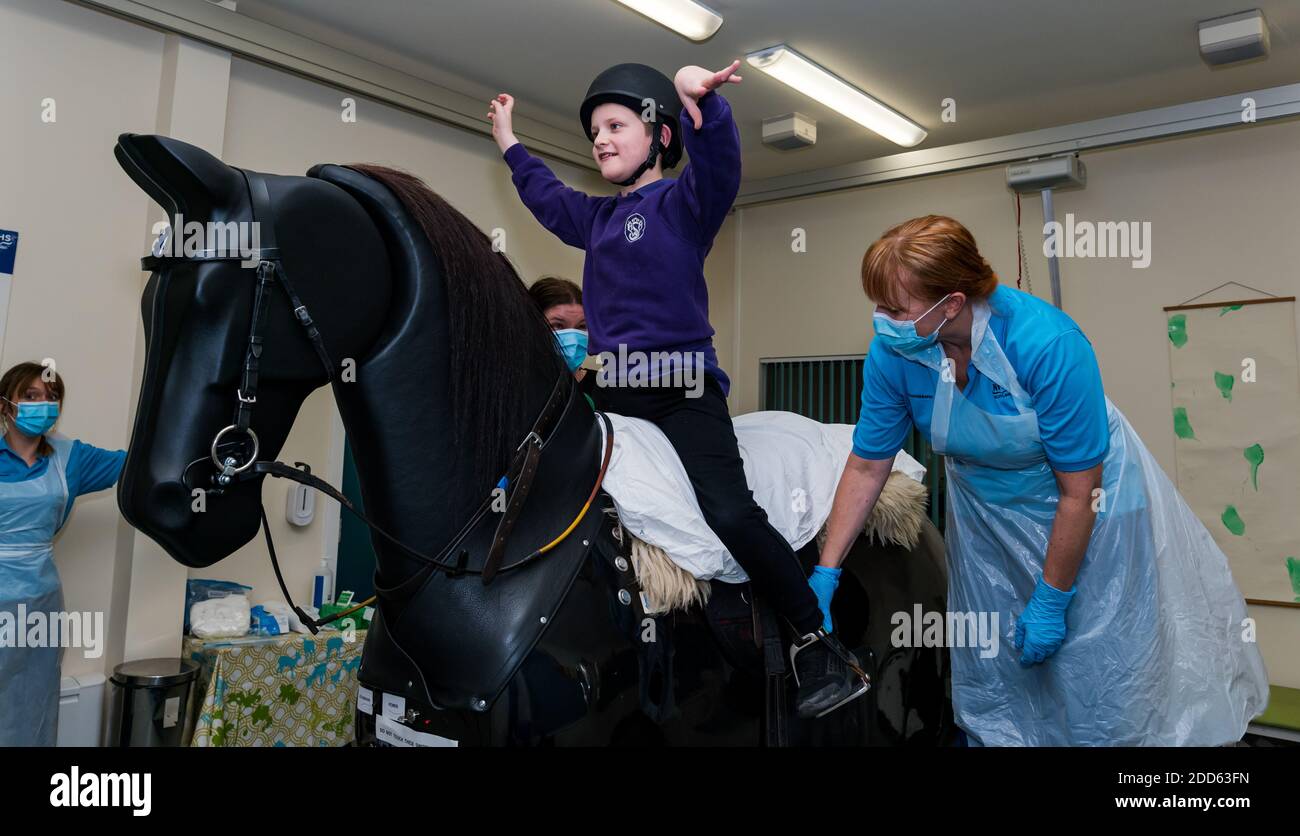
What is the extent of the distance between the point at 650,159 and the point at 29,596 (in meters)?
2.78

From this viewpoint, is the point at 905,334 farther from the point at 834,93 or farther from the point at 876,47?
the point at 834,93

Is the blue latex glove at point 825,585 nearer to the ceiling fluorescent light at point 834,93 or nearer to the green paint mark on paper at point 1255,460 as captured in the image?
the ceiling fluorescent light at point 834,93

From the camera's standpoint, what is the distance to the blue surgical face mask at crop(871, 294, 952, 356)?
1.69 metres

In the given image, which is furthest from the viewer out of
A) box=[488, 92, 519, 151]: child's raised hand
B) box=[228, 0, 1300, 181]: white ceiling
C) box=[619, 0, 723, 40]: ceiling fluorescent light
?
box=[228, 0, 1300, 181]: white ceiling

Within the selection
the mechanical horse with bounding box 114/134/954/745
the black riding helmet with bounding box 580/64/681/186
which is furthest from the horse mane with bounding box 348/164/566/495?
the black riding helmet with bounding box 580/64/681/186

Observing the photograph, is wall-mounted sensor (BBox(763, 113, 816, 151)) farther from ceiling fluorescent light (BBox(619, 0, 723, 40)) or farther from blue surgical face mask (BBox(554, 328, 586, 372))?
blue surgical face mask (BBox(554, 328, 586, 372))

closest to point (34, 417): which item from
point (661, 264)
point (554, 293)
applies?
point (554, 293)

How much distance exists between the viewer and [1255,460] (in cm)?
418

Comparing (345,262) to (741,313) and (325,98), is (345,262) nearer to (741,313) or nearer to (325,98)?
(325,98)

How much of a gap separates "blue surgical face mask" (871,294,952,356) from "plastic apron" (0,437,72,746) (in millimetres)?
3073

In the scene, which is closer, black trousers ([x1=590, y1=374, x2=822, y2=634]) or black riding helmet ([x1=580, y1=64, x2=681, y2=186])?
black trousers ([x1=590, y1=374, x2=822, y2=634])

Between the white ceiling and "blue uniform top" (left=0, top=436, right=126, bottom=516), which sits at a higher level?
the white ceiling
